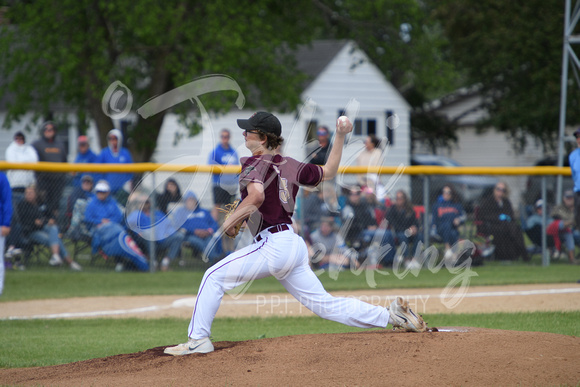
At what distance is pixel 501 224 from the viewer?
12.8 meters

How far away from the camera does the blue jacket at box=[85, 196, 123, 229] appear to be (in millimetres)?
12039

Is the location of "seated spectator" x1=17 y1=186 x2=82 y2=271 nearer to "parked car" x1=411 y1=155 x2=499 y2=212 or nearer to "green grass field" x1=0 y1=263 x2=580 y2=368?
"green grass field" x1=0 y1=263 x2=580 y2=368

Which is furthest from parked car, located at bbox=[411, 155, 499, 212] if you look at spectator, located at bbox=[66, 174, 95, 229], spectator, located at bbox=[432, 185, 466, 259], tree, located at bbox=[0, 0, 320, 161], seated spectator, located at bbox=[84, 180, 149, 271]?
spectator, located at bbox=[66, 174, 95, 229]

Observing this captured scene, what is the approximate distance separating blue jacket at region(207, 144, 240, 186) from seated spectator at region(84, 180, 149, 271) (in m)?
1.87

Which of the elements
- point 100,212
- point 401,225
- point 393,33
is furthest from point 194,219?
point 393,33

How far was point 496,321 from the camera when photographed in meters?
7.85

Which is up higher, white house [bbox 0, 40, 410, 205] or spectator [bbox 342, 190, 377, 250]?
white house [bbox 0, 40, 410, 205]

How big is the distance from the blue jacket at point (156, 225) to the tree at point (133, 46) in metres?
4.91

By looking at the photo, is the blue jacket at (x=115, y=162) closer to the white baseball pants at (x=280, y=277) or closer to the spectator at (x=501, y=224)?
the spectator at (x=501, y=224)

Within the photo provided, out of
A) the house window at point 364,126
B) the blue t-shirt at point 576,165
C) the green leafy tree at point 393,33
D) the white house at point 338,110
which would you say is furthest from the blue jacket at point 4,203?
the house window at point 364,126

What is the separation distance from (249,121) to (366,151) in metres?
8.76

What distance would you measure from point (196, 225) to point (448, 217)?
462 cm

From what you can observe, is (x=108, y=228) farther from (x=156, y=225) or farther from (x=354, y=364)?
(x=354, y=364)

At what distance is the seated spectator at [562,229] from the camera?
13086mm
